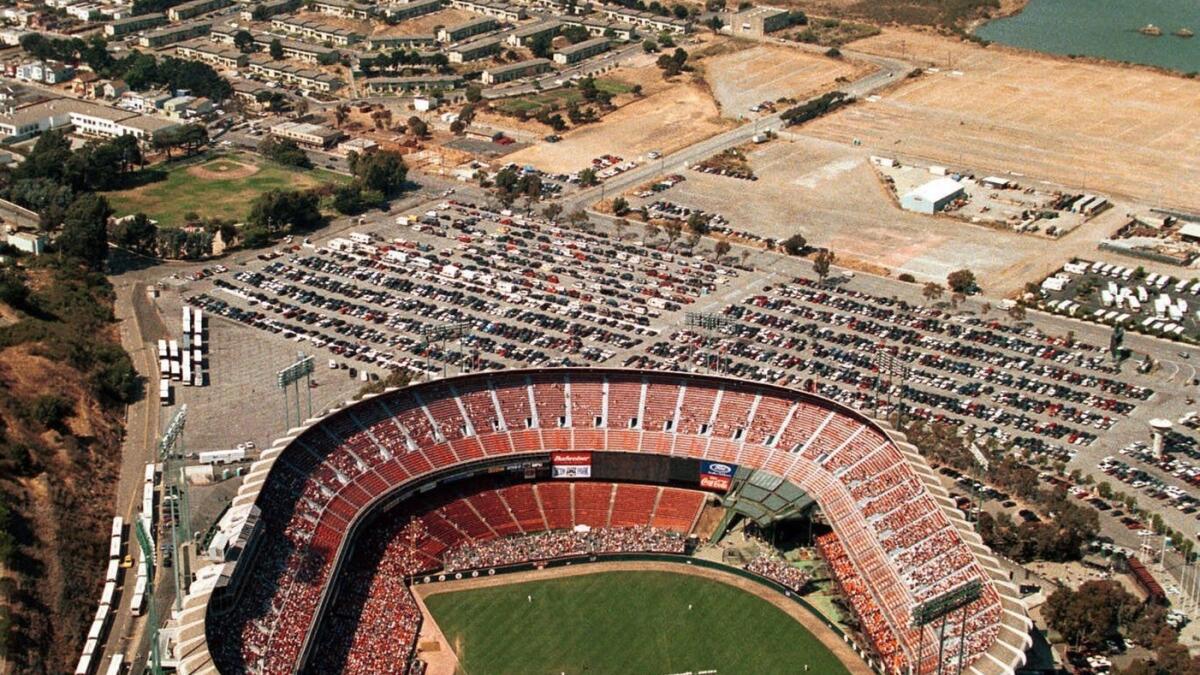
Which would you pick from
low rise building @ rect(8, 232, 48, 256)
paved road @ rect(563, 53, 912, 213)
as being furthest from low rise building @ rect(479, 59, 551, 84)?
low rise building @ rect(8, 232, 48, 256)

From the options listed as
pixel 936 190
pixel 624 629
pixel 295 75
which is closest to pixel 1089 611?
pixel 624 629

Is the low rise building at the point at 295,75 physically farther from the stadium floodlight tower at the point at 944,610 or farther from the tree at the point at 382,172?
the stadium floodlight tower at the point at 944,610

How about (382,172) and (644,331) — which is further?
(382,172)

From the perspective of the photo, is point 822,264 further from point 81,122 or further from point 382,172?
point 81,122

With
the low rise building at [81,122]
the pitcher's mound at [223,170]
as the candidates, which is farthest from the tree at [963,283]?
the low rise building at [81,122]

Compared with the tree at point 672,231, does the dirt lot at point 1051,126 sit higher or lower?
higher

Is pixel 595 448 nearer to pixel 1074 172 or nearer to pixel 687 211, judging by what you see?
pixel 687 211
